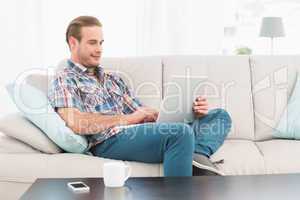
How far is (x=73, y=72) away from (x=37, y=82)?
222mm

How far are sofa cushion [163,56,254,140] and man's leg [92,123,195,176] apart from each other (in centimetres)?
58

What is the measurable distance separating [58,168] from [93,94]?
521 mm

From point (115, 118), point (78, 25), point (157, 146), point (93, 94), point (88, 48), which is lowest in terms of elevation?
point (157, 146)

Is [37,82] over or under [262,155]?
over

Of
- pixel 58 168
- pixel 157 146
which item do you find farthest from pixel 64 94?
pixel 157 146

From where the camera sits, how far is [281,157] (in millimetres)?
2613

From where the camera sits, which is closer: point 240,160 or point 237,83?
point 240,160

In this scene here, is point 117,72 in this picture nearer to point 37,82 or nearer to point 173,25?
point 37,82

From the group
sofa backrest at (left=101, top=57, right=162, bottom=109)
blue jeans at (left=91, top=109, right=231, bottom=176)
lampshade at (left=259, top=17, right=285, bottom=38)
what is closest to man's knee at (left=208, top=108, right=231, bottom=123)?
blue jeans at (left=91, top=109, right=231, bottom=176)

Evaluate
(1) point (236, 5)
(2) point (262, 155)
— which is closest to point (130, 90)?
(2) point (262, 155)

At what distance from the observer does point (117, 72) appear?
3109 millimetres

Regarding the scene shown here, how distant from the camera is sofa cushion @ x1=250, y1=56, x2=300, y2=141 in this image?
310 cm

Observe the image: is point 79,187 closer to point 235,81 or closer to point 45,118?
point 45,118

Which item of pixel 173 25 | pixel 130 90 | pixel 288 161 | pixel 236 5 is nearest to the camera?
pixel 288 161
